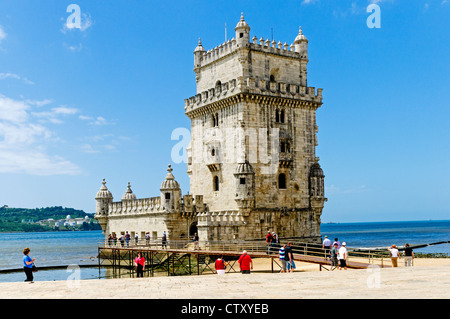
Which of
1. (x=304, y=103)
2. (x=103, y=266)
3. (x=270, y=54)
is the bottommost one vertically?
(x=103, y=266)

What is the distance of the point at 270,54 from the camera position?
150 ft

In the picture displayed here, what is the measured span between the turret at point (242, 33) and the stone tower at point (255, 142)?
0.08m

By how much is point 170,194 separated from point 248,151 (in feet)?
27.5

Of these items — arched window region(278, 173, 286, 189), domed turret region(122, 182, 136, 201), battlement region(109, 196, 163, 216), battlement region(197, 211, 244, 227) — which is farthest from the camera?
domed turret region(122, 182, 136, 201)

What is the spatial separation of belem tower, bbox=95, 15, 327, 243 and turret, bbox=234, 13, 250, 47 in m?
0.08

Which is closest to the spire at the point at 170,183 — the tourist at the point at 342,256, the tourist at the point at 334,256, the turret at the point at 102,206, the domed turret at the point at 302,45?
the turret at the point at 102,206

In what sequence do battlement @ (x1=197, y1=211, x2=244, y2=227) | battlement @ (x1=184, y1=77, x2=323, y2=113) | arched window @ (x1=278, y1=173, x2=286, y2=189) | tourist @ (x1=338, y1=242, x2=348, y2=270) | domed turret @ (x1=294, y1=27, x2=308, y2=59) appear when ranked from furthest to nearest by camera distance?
domed turret @ (x1=294, y1=27, x2=308, y2=59)
arched window @ (x1=278, y1=173, x2=286, y2=189)
battlement @ (x1=184, y1=77, x2=323, y2=113)
battlement @ (x1=197, y1=211, x2=244, y2=227)
tourist @ (x1=338, y1=242, x2=348, y2=270)

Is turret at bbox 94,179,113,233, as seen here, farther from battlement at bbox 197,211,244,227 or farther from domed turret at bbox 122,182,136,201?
battlement at bbox 197,211,244,227

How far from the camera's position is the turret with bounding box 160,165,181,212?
46.7m

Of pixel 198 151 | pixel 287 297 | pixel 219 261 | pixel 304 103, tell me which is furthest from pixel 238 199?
pixel 287 297

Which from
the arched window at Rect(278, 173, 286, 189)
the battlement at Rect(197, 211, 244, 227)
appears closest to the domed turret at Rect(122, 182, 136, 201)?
the battlement at Rect(197, 211, 244, 227)

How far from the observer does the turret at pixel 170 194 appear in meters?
46.7
